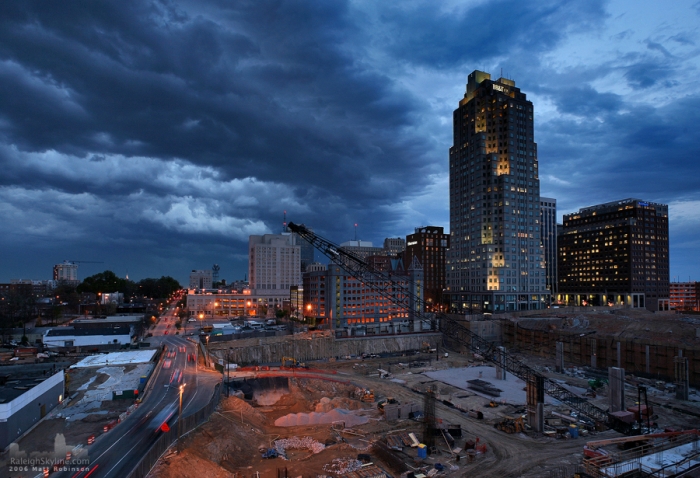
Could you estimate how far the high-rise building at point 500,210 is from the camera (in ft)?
462

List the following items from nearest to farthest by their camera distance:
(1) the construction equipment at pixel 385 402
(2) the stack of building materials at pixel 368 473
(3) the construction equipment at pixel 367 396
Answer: (2) the stack of building materials at pixel 368 473, (1) the construction equipment at pixel 385 402, (3) the construction equipment at pixel 367 396

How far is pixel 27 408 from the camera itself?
131ft

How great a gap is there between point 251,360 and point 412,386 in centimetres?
3527

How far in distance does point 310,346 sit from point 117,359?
40.0 metres

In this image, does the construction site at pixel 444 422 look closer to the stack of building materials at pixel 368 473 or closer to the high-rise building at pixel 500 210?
the stack of building materials at pixel 368 473

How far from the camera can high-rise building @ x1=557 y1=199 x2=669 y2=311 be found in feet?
556

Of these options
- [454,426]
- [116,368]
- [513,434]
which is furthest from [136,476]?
[116,368]

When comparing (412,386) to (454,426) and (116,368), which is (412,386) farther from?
(116,368)

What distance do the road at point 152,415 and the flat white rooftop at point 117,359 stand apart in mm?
3063

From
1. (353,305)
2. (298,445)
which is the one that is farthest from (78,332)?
(353,305)

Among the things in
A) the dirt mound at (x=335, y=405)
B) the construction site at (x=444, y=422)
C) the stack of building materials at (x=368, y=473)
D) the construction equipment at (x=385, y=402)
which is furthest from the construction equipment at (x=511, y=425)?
the stack of building materials at (x=368, y=473)

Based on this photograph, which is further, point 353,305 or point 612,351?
point 353,305

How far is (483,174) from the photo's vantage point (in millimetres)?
146000

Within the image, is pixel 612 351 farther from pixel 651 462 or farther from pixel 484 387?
pixel 651 462
